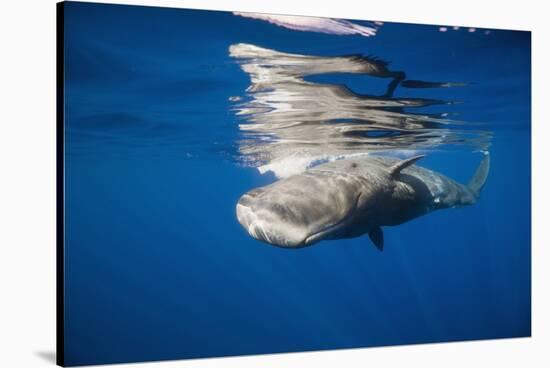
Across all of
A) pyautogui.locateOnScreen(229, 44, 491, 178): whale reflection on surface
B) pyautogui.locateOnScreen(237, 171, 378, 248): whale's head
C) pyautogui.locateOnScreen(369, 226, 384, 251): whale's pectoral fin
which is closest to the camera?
pyautogui.locateOnScreen(237, 171, 378, 248): whale's head

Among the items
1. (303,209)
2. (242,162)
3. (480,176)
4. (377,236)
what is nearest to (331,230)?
(303,209)

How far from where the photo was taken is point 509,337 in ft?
39.7

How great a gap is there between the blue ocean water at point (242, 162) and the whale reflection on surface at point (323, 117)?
108mm

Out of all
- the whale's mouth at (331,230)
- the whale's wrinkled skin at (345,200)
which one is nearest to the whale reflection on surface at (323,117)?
the whale's wrinkled skin at (345,200)

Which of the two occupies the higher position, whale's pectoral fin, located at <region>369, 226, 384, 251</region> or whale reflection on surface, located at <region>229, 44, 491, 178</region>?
whale reflection on surface, located at <region>229, 44, 491, 178</region>

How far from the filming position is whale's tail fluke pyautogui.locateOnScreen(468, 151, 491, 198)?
488 inches

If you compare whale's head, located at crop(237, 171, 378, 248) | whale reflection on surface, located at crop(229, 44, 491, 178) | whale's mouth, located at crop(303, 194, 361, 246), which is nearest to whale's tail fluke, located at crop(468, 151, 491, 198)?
whale reflection on surface, located at crop(229, 44, 491, 178)

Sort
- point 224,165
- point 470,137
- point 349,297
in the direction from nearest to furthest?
point 349,297, point 470,137, point 224,165

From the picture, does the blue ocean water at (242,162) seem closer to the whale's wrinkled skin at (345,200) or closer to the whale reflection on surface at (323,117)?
the whale reflection on surface at (323,117)

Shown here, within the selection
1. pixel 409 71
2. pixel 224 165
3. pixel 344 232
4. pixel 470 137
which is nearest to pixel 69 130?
pixel 344 232

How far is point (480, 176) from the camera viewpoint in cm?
1250

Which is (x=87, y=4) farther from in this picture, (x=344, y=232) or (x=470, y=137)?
(x=470, y=137)

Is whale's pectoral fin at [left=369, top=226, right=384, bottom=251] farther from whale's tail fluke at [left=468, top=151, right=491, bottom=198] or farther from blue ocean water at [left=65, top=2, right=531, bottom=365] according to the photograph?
whale's tail fluke at [left=468, top=151, right=491, bottom=198]

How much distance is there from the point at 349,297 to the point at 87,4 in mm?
6343
